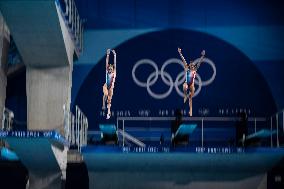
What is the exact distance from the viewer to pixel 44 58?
682 inches

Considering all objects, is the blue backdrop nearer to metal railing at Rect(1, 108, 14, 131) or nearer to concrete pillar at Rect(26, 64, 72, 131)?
concrete pillar at Rect(26, 64, 72, 131)

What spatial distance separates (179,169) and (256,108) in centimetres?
357

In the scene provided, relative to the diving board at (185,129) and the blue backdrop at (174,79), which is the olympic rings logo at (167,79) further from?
the diving board at (185,129)

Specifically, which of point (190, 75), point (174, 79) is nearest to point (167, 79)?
point (174, 79)

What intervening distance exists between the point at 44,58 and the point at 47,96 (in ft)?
4.15

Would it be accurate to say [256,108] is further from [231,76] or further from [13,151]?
[13,151]

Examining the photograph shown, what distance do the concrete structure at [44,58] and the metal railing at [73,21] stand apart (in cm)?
24

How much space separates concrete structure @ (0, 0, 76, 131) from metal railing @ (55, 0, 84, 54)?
236mm

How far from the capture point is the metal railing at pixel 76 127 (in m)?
16.9

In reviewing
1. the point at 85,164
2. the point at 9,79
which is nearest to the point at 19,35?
the point at 9,79

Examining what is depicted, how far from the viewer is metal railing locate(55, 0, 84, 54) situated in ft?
55.0

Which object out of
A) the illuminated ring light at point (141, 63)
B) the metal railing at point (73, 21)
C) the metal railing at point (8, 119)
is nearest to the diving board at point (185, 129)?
the illuminated ring light at point (141, 63)

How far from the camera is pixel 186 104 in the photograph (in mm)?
18688

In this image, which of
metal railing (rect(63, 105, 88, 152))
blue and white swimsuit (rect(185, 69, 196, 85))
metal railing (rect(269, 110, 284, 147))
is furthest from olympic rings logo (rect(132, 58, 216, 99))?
metal railing (rect(269, 110, 284, 147))
